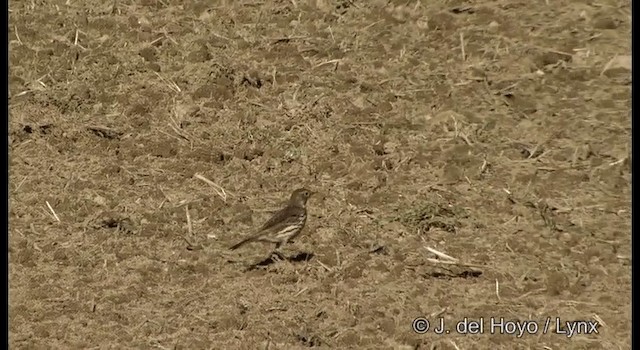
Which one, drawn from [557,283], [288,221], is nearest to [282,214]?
[288,221]

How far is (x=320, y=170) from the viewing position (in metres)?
4.30

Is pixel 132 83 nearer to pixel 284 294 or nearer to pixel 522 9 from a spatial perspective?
pixel 284 294

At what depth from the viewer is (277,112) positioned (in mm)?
4387

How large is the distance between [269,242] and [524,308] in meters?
1.66

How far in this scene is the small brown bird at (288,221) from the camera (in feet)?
13.7

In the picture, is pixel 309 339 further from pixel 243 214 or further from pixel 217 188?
pixel 217 188

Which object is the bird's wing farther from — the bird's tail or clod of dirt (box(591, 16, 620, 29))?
clod of dirt (box(591, 16, 620, 29))

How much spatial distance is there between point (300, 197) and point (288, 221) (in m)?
0.17

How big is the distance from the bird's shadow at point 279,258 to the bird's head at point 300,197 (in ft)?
1.11

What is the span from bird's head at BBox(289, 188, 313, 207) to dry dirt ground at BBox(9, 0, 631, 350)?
69 millimetres

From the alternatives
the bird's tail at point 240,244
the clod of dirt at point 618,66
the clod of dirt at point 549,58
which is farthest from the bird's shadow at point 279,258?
the clod of dirt at point 618,66

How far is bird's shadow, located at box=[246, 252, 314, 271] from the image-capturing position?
169 inches

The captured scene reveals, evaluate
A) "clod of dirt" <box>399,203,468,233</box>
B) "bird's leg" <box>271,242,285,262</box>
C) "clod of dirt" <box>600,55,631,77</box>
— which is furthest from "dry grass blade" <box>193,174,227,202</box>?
"clod of dirt" <box>600,55,631,77</box>

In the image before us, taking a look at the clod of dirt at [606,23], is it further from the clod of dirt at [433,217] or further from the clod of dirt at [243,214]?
the clod of dirt at [243,214]
